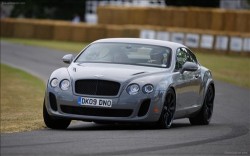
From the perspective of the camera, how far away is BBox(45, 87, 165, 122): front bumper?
528 inches

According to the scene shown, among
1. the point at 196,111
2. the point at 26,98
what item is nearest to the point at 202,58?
the point at 26,98

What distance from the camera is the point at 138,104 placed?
44.1ft

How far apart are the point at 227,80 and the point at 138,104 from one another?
16668 millimetres

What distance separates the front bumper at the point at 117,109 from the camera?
1341cm

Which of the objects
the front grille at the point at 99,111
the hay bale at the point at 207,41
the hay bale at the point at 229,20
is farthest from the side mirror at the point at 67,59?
the hay bale at the point at 229,20

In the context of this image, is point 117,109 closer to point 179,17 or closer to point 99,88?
point 99,88

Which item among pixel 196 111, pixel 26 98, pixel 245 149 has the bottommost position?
pixel 26 98

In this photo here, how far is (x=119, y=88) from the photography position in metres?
13.5

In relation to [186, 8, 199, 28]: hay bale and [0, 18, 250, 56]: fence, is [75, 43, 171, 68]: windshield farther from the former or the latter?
[186, 8, 199, 28]: hay bale

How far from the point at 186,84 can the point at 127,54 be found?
0.98 meters

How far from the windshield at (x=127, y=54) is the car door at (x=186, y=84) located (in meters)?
0.28

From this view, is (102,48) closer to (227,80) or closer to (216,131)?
(216,131)

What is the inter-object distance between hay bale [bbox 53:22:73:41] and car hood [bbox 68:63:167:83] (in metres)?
40.4

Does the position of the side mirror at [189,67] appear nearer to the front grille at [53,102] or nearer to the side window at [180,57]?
the side window at [180,57]
